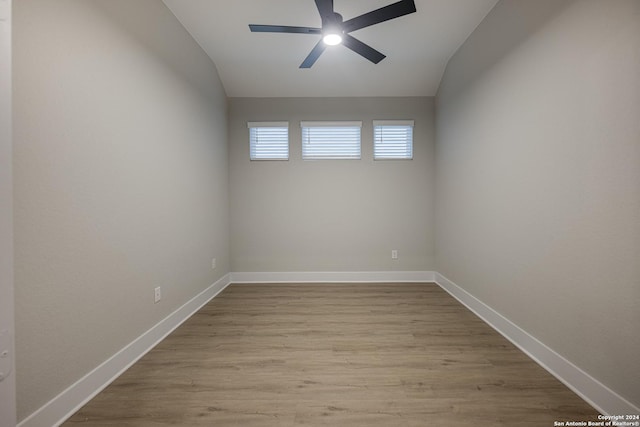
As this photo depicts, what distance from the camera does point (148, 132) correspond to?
6.95 ft

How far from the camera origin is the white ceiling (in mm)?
2441

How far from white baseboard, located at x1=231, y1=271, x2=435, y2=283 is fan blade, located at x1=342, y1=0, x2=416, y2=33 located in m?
3.02

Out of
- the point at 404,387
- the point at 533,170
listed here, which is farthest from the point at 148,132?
the point at 533,170

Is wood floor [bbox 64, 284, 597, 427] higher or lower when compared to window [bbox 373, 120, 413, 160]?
lower

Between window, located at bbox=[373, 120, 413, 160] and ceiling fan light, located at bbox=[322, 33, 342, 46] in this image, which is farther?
window, located at bbox=[373, 120, 413, 160]

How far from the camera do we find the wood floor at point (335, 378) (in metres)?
1.41

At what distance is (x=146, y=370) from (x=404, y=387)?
172cm

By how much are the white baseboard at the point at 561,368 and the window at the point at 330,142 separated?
8.29 feet

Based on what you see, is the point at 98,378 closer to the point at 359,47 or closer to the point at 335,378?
the point at 335,378

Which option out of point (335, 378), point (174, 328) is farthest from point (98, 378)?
point (335, 378)

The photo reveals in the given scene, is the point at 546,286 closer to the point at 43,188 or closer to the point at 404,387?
the point at 404,387

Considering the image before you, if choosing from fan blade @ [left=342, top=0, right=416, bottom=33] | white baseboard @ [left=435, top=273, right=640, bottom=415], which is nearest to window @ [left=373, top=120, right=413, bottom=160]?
fan blade @ [left=342, top=0, right=416, bottom=33]

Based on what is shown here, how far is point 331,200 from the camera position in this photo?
13.0 ft

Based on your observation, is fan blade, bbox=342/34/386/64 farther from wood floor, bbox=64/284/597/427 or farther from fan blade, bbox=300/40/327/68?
wood floor, bbox=64/284/597/427
